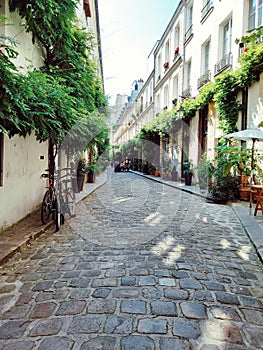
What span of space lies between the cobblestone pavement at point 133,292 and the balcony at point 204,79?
8.84 meters

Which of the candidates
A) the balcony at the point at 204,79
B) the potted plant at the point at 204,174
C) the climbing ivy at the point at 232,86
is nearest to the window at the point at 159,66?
the balcony at the point at 204,79

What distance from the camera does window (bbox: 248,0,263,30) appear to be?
840cm

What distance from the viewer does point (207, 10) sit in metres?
11.7

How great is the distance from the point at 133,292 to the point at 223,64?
33.5ft

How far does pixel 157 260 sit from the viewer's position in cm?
345

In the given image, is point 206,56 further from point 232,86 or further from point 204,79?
point 232,86

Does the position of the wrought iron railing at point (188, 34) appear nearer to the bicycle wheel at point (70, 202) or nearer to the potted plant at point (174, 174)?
the potted plant at point (174, 174)

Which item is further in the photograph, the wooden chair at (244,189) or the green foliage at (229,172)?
the wooden chair at (244,189)

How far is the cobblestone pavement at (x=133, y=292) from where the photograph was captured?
6.29 feet

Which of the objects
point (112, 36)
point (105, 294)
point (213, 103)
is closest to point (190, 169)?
point (213, 103)

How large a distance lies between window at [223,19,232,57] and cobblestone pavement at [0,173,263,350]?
8.39 m

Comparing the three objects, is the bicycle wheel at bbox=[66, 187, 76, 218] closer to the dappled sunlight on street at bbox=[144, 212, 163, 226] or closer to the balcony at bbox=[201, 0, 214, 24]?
the dappled sunlight on street at bbox=[144, 212, 163, 226]

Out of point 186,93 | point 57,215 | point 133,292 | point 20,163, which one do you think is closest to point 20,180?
point 20,163

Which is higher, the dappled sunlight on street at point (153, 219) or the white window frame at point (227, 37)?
the white window frame at point (227, 37)
